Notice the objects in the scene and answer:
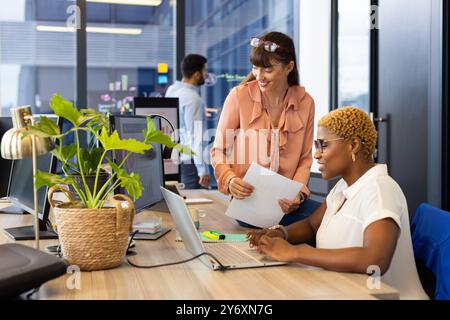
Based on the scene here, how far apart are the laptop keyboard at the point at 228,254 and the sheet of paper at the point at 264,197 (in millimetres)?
241

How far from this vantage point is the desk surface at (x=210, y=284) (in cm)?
125

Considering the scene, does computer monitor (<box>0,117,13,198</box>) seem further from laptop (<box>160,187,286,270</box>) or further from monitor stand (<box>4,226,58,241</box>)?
laptop (<box>160,187,286,270</box>)

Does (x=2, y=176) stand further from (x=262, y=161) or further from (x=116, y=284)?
(x=116, y=284)

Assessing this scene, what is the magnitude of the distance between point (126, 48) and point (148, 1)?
1.67 feet

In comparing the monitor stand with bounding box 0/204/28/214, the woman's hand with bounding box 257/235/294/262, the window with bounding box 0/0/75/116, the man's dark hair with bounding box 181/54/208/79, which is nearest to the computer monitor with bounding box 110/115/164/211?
the woman's hand with bounding box 257/235/294/262

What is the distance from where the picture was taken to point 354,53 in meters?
4.31

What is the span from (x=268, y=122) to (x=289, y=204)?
0.42 m

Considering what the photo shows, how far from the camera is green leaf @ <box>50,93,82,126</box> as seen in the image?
1412mm

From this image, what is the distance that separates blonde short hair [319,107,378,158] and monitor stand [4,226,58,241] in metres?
1.02

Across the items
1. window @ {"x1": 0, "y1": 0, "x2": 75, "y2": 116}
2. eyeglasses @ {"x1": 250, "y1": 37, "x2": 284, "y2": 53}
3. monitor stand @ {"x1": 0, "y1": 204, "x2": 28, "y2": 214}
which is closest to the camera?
eyeglasses @ {"x1": 250, "y1": 37, "x2": 284, "y2": 53}

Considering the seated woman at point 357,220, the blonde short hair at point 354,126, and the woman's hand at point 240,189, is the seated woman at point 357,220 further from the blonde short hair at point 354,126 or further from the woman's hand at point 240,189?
the woman's hand at point 240,189

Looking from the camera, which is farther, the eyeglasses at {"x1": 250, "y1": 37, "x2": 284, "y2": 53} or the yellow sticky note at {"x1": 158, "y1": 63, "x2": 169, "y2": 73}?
the yellow sticky note at {"x1": 158, "y1": 63, "x2": 169, "y2": 73}
